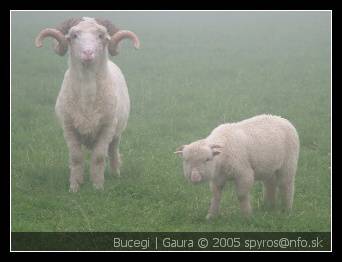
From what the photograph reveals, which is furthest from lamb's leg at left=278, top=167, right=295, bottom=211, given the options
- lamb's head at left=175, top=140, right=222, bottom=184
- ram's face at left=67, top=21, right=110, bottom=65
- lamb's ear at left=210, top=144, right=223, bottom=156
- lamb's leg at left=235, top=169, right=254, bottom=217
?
ram's face at left=67, top=21, right=110, bottom=65

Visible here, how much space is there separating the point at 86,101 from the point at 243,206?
3.28 meters

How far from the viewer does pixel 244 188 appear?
10.1 metres

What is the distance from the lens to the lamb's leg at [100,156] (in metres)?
11.7

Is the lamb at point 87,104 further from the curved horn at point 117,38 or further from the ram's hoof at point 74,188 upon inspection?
the curved horn at point 117,38

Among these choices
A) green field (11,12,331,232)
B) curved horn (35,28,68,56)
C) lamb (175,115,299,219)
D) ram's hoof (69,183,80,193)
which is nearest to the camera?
lamb (175,115,299,219)

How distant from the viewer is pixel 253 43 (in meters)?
26.2

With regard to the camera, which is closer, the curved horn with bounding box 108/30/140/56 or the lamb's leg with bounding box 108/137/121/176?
the curved horn with bounding box 108/30/140/56

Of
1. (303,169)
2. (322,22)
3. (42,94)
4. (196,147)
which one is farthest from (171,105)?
(322,22)

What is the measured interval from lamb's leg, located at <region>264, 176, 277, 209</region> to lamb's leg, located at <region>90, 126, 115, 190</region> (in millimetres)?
2760

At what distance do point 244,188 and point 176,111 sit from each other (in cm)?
698

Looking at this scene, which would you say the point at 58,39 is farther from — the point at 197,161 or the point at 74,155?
the point at 197,161

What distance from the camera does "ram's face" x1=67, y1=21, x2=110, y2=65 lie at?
36.0 ft
